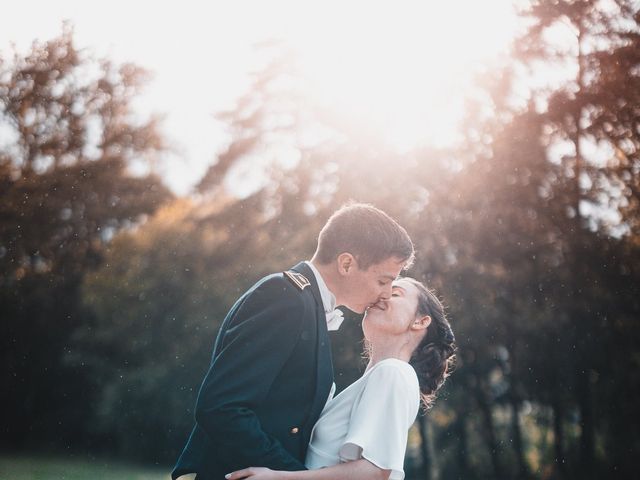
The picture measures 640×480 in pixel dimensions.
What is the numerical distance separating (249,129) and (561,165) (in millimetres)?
5431

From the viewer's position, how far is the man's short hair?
7.41ft

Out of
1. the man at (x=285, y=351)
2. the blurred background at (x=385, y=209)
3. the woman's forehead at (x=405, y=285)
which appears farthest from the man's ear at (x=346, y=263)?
the blurred background at (x=385, y=209)

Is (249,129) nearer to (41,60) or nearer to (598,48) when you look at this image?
(41,60)

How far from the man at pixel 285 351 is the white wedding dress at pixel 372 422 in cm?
8

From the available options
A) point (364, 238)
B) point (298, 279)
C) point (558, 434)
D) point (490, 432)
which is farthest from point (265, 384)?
point (490, 432)

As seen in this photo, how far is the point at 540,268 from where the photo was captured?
9344 mm

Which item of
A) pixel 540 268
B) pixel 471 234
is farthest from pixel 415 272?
pixel 540 268

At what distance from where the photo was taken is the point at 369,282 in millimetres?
2305

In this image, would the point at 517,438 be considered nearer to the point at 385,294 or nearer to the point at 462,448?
the point at 462,448

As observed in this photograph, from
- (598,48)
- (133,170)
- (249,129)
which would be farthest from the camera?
(133,170)

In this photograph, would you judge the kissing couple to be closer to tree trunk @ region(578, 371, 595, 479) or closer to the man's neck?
the man's neck

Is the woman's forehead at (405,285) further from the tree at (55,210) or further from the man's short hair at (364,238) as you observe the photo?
the tree at (55,210)

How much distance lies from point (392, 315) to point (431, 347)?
0.69ft

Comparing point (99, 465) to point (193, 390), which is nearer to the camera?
point (193, 390)
